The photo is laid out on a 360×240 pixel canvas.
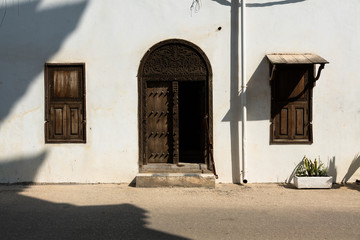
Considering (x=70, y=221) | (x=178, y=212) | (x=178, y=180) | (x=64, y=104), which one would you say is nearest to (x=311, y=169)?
(x=178, y=180)

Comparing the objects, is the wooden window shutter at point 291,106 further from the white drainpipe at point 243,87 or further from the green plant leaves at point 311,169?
the white drainpipe at point 243,87

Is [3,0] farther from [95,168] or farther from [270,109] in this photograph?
[270,109]

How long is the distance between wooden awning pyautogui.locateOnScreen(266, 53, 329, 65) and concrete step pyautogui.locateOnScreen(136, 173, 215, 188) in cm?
248

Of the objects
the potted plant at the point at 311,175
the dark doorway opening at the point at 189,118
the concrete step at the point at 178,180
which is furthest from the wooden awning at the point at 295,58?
the dark doorway opening at the point at 189,118

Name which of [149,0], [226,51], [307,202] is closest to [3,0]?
[149,0]

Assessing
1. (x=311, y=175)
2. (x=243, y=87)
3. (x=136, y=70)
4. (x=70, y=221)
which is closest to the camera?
(x=70, y=221)

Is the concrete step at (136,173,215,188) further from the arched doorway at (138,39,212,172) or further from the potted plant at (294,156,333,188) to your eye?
the potted plant at (294,156,333,188)

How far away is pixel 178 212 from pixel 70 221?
1.49 m

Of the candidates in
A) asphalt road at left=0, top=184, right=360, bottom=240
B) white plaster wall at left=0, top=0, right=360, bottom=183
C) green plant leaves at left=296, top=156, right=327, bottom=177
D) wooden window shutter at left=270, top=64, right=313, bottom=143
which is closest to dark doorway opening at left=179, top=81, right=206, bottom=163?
white plaster wall at left=0, top=0, right=360, bottom=183

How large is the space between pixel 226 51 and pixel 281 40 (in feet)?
3.58

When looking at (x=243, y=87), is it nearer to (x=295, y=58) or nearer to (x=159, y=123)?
(x=295, y=58)

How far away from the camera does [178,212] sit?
15.9 feet

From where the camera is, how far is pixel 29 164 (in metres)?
6.66

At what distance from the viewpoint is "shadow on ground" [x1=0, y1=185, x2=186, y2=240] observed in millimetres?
3965
